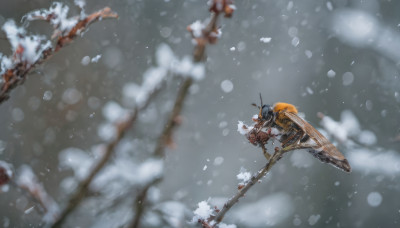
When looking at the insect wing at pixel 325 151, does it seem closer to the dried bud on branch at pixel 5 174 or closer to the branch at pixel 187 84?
the branch at pixel 187 84

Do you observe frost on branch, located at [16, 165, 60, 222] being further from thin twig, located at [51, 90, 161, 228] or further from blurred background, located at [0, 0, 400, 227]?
blurred background, located at [0, 0, 400, 227]

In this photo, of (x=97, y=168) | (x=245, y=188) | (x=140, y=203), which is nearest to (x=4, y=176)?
(x=97, y=168)

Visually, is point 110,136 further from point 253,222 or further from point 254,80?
point 254,80

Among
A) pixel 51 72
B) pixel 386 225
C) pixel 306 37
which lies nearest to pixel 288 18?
pixel 306 37

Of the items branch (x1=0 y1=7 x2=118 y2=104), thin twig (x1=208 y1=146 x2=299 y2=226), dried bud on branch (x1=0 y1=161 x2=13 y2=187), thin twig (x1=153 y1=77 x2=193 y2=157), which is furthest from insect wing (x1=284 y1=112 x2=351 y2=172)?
dried bud on branch (x1=0 y1=161 x2=13 y2=187)

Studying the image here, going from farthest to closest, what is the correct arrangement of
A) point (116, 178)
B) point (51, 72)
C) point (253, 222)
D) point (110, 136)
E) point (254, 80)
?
point (254, 80) → point (51, 72) → point (253, 222) → point (116, 178) → point (110, 136)

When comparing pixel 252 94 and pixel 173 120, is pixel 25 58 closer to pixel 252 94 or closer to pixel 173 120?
pixel 173 120

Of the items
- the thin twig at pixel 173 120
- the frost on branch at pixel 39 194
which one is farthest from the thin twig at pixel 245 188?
the frost on branch at pixel 39 194
